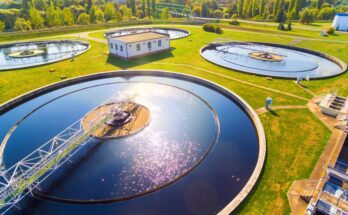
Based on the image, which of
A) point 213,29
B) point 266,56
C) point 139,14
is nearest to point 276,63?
point 266,56

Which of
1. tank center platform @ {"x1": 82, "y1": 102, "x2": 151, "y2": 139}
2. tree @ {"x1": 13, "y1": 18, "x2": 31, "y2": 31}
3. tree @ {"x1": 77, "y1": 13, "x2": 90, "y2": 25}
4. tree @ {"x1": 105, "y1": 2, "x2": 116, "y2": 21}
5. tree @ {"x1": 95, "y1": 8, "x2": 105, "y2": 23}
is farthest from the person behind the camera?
tree @ {"x1": 105, "y1": 2, "x2": 116, "y2": 21}

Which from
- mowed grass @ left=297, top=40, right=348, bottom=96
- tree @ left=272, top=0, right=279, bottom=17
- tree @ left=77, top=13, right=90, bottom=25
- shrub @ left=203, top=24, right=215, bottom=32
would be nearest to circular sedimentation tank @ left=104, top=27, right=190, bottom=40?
shrub @ left=203, top=24, right=215, bottom=32

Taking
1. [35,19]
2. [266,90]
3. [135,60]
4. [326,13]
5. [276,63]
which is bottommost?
[266,90]

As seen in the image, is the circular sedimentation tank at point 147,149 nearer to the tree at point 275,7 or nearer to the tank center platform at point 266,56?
the tank center platform at point 266,56

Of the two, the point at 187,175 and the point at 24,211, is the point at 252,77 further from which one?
the point at 24,211

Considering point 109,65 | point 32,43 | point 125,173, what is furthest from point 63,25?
point 125,173

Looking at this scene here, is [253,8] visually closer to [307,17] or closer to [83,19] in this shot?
[307,17]

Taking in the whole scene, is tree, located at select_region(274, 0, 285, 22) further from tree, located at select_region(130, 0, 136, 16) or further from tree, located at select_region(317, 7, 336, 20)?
tree, located at select_region(130, 0, 136, 16)
